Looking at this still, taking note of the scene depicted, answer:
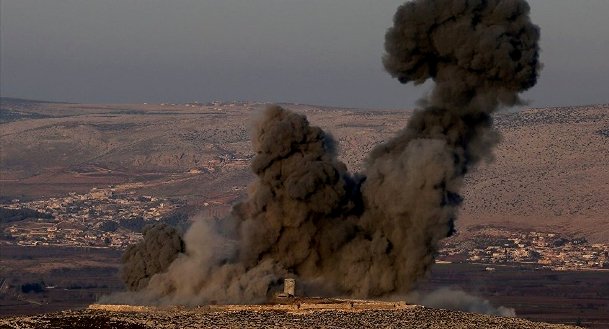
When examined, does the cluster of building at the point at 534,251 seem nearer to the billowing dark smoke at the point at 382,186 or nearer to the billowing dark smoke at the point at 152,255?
the billowing dark smoke at the point at 382,186

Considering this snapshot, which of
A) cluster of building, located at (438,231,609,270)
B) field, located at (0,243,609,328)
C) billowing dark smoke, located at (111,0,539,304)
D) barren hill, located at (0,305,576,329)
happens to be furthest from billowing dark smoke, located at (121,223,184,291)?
cluster of building, located at (438,231,609,270)

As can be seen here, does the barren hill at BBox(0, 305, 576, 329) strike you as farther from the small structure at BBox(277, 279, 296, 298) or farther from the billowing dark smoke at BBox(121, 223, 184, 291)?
the billowing dark smoke at BBox(121, 223, 184, 291)

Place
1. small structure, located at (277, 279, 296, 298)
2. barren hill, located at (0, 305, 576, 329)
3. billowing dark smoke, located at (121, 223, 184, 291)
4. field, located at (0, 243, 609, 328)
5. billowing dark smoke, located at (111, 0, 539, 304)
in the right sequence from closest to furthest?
barren hill, located at (0, 305, 576, 329), small structure, located at (277, 279, 296, 298), billowing dark smoke, located at (111, 0, 539, 304), billowing dark smoke, located at (121, 223, 184, 291), field, located at (0, 243, 609, 328)

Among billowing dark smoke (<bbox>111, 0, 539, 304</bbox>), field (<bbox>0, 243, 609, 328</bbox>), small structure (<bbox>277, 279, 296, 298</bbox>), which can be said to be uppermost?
billowing dark smoke (<bbox>111, 0, 539, 304</bbox>)

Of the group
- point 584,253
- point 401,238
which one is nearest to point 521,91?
point 401,238

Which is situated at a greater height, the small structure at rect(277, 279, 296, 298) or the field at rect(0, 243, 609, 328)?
the small structure at rect(277, 279, 296, 298)

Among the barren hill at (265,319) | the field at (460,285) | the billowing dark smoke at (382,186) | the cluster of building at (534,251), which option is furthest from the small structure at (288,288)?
the cluster of building at (534,251)

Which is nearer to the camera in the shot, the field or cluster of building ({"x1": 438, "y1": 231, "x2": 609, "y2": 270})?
the field

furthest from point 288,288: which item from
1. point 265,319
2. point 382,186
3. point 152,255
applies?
point 265,319
